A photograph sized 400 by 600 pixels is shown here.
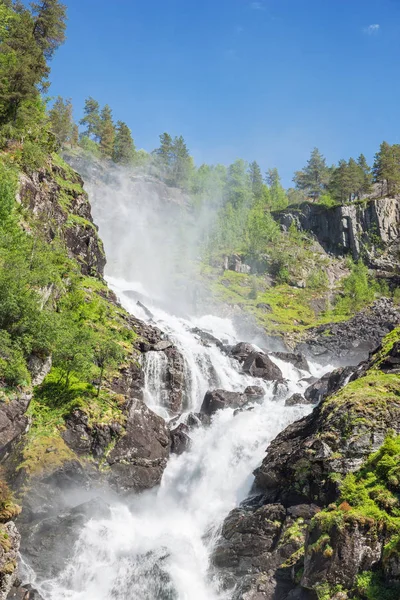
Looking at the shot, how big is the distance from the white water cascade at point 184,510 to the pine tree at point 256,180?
7855 cm

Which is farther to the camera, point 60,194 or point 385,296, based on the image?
point 385,296

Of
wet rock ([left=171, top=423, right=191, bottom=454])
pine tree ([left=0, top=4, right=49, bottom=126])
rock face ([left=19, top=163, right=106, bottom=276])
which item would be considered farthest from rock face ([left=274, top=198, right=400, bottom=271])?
wet rock ([left=171, top=423, right=191, bottom=454])

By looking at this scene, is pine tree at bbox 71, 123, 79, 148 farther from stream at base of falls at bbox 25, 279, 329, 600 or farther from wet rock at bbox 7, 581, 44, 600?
wet rock at bbox 7, 581, 44, 600

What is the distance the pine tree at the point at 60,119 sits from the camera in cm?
7950

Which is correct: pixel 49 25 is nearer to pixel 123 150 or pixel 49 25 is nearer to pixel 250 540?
pixel 250 540

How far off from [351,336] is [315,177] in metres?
57.6

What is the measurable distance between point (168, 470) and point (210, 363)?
14.5 meters

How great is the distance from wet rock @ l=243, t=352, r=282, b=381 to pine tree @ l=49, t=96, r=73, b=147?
52.4 meters

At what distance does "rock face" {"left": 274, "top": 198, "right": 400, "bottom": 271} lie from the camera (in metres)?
81.5

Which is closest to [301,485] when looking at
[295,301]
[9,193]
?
[9,193]

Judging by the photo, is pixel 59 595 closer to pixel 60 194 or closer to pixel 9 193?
pixel 9 193

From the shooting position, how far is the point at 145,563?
18094 millimetres

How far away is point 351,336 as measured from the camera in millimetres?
59094

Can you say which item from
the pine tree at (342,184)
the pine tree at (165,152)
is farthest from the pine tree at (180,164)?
the pine tree at (342,184)
